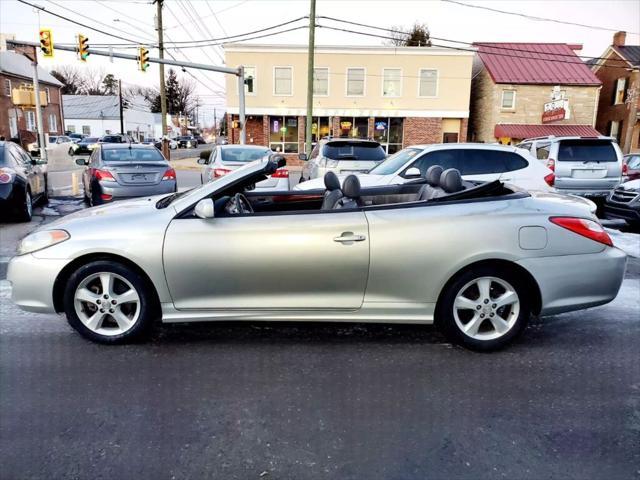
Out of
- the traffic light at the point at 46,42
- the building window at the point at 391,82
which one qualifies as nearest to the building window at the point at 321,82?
the building window at the point at 391,82

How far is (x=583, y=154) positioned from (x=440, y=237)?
29.6 ft

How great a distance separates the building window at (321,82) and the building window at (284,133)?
2.33 metres

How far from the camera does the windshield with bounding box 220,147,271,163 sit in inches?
433

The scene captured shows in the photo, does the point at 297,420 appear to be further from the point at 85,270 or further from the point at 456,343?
the point at 85,270

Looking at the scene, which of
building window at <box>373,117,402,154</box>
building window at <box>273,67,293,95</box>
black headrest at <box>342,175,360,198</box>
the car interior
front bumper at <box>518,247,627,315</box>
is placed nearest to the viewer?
front bumper at <box>518,247,627,315</box>

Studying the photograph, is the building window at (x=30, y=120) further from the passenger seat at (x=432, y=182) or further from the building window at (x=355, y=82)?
the passenger seat at (x=432, y=182)

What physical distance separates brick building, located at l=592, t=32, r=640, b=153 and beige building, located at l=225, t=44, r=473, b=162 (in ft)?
36.1

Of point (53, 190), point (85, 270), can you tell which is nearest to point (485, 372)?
point (85, 270)

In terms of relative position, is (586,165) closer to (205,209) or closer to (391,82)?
(205,209)

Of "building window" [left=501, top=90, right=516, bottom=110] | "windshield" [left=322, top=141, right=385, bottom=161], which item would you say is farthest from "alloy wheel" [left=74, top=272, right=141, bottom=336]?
"building window" [left=501, top=90, right=516, bottom=110]

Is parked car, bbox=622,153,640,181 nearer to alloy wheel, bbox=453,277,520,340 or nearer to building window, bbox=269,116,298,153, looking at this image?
alloy wheel, bbox=453,277,520,340

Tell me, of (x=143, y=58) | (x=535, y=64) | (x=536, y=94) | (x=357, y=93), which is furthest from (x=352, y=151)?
(x=535, y=64)

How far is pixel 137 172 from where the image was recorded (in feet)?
33.4

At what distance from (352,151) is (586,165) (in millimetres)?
5092
